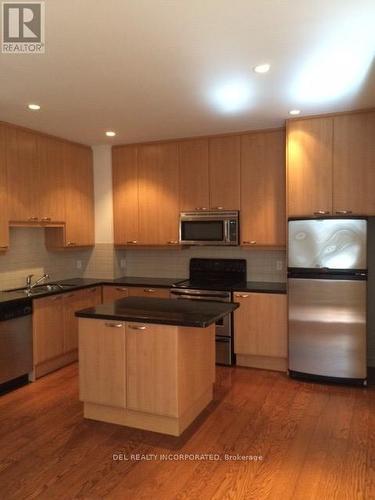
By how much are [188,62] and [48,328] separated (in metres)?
2.92

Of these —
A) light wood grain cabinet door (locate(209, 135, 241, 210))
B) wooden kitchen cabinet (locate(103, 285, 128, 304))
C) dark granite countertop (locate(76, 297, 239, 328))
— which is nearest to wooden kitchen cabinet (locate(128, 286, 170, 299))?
wooden kitchen cabinet (locate(103, 285, 128, 304))

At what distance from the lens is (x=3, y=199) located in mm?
3912

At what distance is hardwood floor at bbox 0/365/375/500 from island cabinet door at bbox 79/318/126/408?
0.24 meters

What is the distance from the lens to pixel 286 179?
13.2ft

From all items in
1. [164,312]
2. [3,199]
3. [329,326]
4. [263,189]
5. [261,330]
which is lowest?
[261,330]

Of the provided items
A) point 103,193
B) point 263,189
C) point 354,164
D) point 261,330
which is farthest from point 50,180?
point 354,164

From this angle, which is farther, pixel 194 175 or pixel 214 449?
pixel 194 175

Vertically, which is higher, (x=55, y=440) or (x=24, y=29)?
(x=24, y=29)

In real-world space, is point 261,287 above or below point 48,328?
above

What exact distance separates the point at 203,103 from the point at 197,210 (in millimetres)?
1491

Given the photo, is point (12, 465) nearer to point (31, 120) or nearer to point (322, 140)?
point (31, 120)

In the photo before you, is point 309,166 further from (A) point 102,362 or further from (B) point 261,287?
(A) point 102,362

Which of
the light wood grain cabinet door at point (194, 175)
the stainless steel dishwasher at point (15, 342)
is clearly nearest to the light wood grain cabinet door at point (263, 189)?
the light wood grain cabinet door at point (194, 175)

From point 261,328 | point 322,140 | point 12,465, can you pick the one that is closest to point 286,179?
point 322,140
